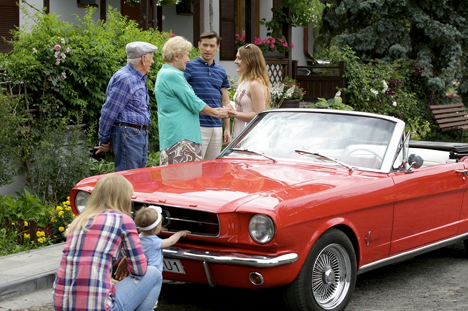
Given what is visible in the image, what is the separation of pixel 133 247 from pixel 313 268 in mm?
1393

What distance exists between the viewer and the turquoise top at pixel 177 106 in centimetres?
727

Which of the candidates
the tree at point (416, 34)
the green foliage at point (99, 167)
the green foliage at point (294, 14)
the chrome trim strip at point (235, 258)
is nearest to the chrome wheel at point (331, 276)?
the chrome trim strip at point (235, 258)

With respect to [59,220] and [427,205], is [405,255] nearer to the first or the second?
[427,205]

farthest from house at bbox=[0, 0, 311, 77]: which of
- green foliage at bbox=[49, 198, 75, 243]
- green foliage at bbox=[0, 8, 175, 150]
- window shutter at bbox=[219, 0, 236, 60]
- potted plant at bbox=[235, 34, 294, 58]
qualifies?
green foliage at bbox=[49, 198, 75, 243]

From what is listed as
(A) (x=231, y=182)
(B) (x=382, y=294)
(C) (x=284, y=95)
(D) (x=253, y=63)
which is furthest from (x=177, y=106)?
(C) (x=284, y=95)

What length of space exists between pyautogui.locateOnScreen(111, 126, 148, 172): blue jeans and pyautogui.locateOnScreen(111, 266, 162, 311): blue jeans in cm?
302

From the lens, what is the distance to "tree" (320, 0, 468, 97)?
762 inches

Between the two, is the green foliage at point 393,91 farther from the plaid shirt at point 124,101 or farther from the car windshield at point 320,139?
the car windshield at point 320,139

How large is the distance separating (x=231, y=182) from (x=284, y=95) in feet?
30.9

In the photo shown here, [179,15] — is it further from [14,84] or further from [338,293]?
[338,293]

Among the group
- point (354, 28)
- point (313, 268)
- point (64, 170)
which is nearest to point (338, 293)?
point (313, 268)

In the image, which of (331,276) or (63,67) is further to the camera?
(63,67)

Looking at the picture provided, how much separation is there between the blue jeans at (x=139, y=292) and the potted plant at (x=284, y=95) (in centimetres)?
967

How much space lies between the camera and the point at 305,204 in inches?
195
